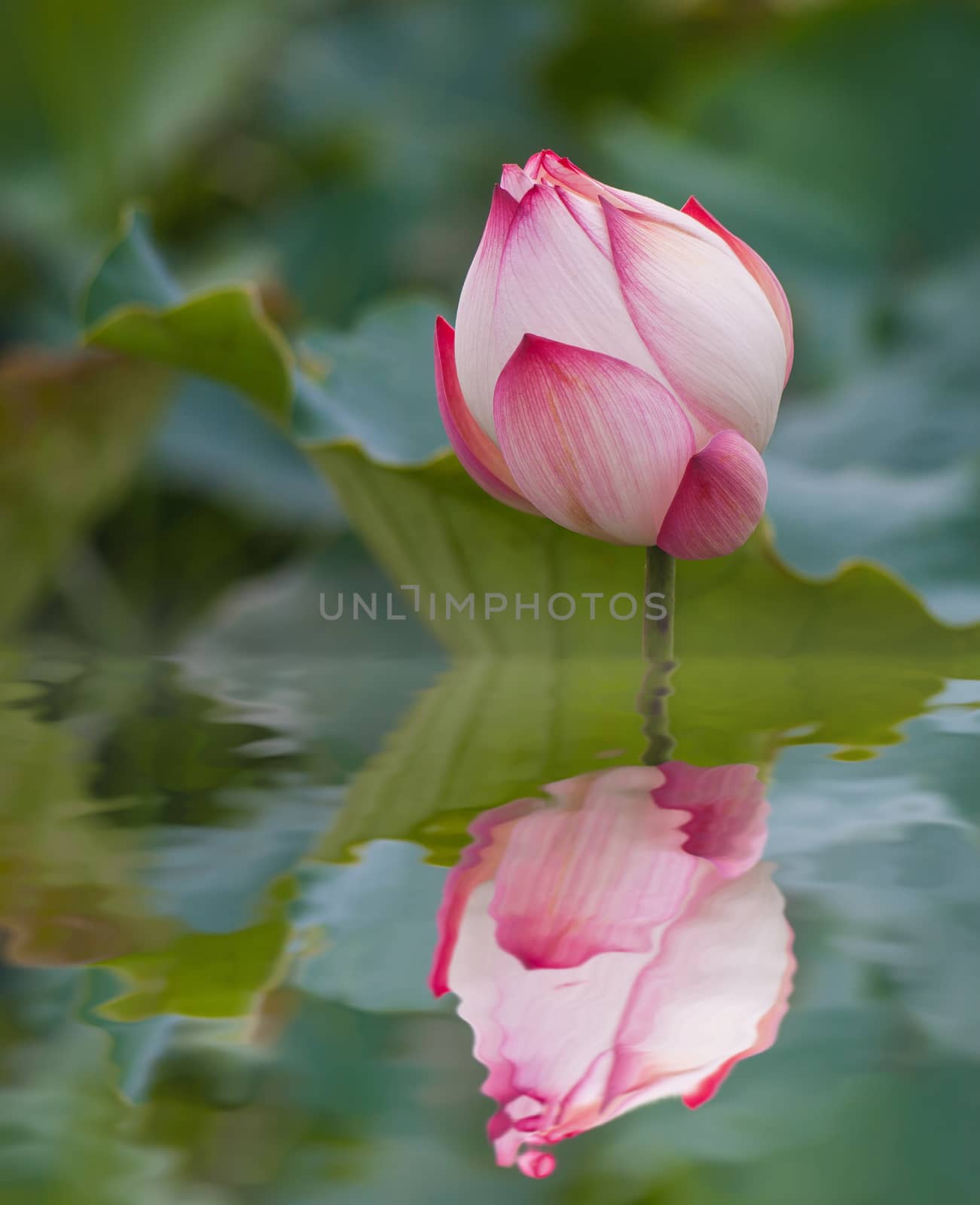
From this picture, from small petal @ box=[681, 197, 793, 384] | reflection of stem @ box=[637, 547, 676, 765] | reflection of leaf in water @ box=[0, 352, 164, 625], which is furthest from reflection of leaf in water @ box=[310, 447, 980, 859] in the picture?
reflection of leaf in water @ box=[0, 352, 164, 625]

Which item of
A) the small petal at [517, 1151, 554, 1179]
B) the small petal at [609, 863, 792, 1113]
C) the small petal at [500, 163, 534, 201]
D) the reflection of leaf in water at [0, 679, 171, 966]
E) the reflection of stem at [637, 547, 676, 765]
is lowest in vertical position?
the small petal at [517, 1151, 554, 1179]

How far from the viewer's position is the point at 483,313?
27 centimetres

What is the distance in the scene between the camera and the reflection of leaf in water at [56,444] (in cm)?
67

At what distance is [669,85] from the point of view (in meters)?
1.28

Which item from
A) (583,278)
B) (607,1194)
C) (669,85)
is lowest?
(607,1194)

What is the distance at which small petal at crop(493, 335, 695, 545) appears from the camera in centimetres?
26

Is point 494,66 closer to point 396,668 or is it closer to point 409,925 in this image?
point 396,668

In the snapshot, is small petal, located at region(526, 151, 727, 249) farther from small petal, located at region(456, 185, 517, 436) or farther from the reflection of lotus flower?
the reflection of lotus flower

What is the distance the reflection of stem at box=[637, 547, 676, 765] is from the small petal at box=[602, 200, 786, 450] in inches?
2.0

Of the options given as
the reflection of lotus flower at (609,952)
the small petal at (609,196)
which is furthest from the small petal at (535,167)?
the reflection of lotus flower at (609,952)

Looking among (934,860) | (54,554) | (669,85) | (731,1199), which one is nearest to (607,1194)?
(731,1199)

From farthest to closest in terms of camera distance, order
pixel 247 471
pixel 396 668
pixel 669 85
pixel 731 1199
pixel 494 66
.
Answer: pixel 494 66 < pixel 669 85 < pixel 247 471 < pixel 396 668 < pixel 731 1199

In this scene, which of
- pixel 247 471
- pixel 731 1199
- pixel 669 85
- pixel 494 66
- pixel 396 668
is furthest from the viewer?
pixel 494 66

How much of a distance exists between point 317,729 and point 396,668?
12cm
